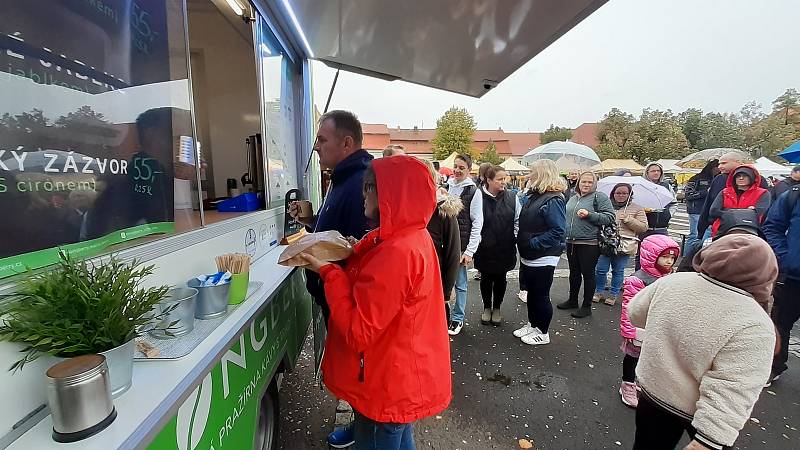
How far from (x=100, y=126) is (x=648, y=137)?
3788 centimetres

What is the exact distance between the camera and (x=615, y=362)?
11.5 ft

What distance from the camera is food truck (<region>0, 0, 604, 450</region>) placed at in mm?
850

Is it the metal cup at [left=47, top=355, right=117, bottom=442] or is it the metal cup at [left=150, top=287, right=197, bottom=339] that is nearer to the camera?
the metal cup at [left=47, top=355, right=117, bottom=442]

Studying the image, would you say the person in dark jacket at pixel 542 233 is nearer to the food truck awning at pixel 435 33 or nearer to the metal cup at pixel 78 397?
the food truck awning at pixel 435 33

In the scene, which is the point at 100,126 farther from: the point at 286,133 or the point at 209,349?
the point at 286,133

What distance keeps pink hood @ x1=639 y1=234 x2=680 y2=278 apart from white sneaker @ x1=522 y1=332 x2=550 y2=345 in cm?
137

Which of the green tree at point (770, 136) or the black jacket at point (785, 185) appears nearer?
the black jacket at point (785, 185)

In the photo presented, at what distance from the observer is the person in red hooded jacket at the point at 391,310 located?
134 centimetres

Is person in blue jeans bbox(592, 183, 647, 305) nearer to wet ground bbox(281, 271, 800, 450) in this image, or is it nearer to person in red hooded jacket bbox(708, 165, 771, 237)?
person in red hooded jacket bbox(708, 165, 771, 237)

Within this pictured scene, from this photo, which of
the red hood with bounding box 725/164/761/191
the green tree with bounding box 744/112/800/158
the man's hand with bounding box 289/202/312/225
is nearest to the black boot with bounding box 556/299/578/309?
the red hood with bounding box 725/164/761/191

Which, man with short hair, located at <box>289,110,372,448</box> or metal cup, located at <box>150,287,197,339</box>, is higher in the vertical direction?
man with short hair, located at <box>289,110,372,448</box>

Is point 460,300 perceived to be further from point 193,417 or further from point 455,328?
point 193,417

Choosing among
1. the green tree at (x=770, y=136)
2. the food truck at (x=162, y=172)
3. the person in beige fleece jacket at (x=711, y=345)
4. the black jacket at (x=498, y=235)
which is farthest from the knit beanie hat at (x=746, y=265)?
the green tree at (x=770, y=136)

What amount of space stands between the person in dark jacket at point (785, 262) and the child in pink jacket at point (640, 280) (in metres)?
1.09
